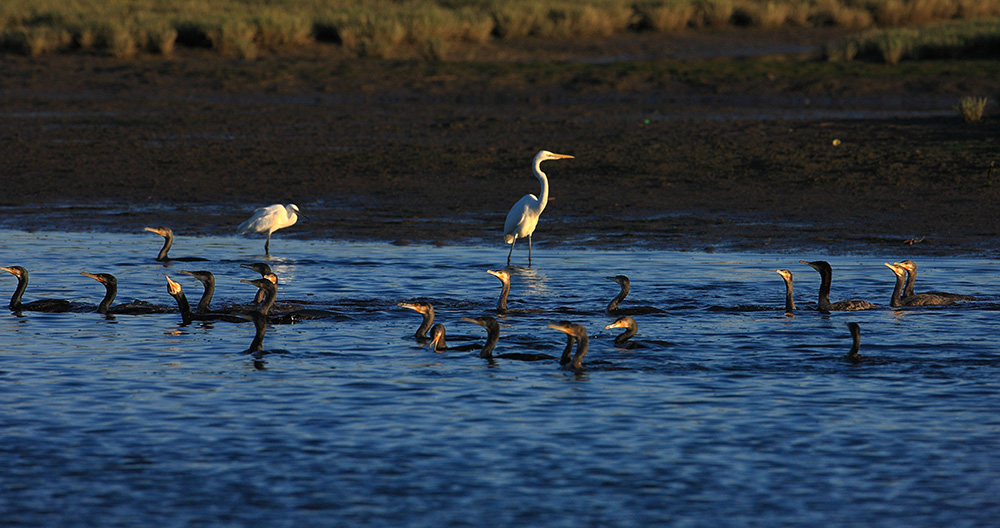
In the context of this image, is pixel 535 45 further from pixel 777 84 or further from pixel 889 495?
pixel 889 495

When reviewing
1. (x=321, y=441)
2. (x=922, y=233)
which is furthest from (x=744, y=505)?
(x=922, y=233)

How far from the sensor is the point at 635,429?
27.3 feet

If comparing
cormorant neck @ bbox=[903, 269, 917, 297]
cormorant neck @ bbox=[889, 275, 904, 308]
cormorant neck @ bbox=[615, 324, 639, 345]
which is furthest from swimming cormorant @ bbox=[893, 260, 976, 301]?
cormorant neck @ bbox=[615, 324, 639, 345]

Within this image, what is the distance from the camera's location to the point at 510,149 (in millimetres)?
23547

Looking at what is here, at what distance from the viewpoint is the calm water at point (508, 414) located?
22.7 ft

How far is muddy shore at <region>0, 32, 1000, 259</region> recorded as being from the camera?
17969 millimetres

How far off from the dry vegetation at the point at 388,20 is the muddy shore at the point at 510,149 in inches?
61.2

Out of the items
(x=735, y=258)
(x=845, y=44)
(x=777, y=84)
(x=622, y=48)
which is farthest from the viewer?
(x=622, y=48)

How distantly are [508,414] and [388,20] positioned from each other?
33.6 metres

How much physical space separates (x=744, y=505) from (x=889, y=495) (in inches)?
32.3

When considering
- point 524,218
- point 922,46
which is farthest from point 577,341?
point 922,46

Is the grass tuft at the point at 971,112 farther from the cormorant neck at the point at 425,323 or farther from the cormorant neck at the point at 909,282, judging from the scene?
the cormorant neck at the point at 425,323

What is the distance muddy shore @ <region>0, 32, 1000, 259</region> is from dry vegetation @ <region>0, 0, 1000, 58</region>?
61.2 inches

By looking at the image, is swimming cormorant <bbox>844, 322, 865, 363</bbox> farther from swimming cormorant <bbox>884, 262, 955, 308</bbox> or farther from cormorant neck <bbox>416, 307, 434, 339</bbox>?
cormorant neck <bbox>416, 307, 434, 339</bbox>
